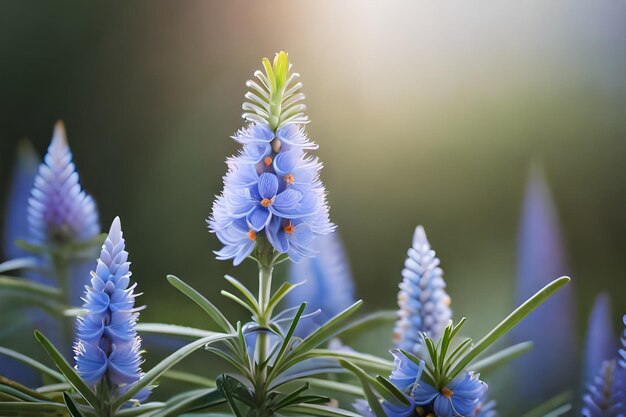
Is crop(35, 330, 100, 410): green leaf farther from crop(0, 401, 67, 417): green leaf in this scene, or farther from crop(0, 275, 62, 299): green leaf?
crop(0, 275, 62, 299): green leaf

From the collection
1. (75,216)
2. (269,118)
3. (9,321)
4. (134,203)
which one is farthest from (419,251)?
(134,203)

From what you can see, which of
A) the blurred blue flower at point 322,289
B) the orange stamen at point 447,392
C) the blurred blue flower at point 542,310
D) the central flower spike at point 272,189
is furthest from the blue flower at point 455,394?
the blurred blue flower at point 542,310

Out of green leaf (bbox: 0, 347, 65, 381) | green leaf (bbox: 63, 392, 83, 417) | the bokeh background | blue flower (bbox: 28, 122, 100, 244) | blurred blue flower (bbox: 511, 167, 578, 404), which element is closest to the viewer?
green leaf (bbox: 63, 392, 83, 417)

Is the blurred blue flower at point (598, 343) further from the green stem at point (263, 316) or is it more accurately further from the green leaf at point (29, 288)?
the green leaf at point (29, 288)

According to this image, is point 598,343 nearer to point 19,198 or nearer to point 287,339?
point 287,339

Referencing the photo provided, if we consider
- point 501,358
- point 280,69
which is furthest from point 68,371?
point 501,358

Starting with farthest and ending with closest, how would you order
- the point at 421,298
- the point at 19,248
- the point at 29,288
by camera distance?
the point at 19,248
the point at 29,288
the point at 421,298

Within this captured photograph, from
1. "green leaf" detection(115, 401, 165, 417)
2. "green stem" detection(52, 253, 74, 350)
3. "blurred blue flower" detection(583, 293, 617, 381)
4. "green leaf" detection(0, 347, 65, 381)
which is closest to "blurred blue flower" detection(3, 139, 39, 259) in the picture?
"green stem" detection(52, 253, 74, 350)
